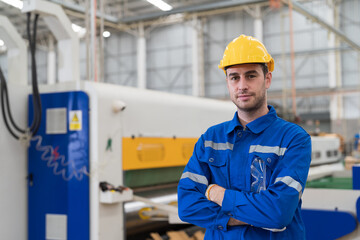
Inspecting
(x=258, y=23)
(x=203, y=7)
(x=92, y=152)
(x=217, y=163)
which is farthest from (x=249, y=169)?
(x=258, y=23)

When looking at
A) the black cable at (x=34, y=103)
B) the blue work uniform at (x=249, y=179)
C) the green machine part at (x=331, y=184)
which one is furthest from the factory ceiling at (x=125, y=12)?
the blue work uniform at (x=249, y=179)

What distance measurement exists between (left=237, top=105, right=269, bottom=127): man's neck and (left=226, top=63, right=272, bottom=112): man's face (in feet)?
0.06

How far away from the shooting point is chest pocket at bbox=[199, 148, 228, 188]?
159 centimetres

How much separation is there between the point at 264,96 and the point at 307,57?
46.0 feet

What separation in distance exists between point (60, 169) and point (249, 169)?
1.95 metres

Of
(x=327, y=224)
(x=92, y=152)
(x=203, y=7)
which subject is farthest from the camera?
(x=203, y=7)

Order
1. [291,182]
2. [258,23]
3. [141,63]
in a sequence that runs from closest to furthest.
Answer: [291,182] → [258,23] → [141,63]

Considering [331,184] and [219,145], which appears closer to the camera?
[219,145]

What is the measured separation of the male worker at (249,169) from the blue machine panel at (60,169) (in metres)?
1.55

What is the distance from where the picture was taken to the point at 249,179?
1513 millimetres

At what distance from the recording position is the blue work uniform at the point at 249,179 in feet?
4.63

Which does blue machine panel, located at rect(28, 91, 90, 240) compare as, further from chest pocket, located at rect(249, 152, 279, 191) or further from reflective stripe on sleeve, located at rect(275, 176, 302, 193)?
reflective stripe on sleeve, located at rect(275, 176, 302, 193)

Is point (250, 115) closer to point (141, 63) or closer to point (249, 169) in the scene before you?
point (249, 169)

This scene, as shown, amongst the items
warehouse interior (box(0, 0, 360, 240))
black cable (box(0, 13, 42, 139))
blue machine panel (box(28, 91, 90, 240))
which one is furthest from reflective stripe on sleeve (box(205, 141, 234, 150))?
black cable (box(0, 13, 42, 139))
